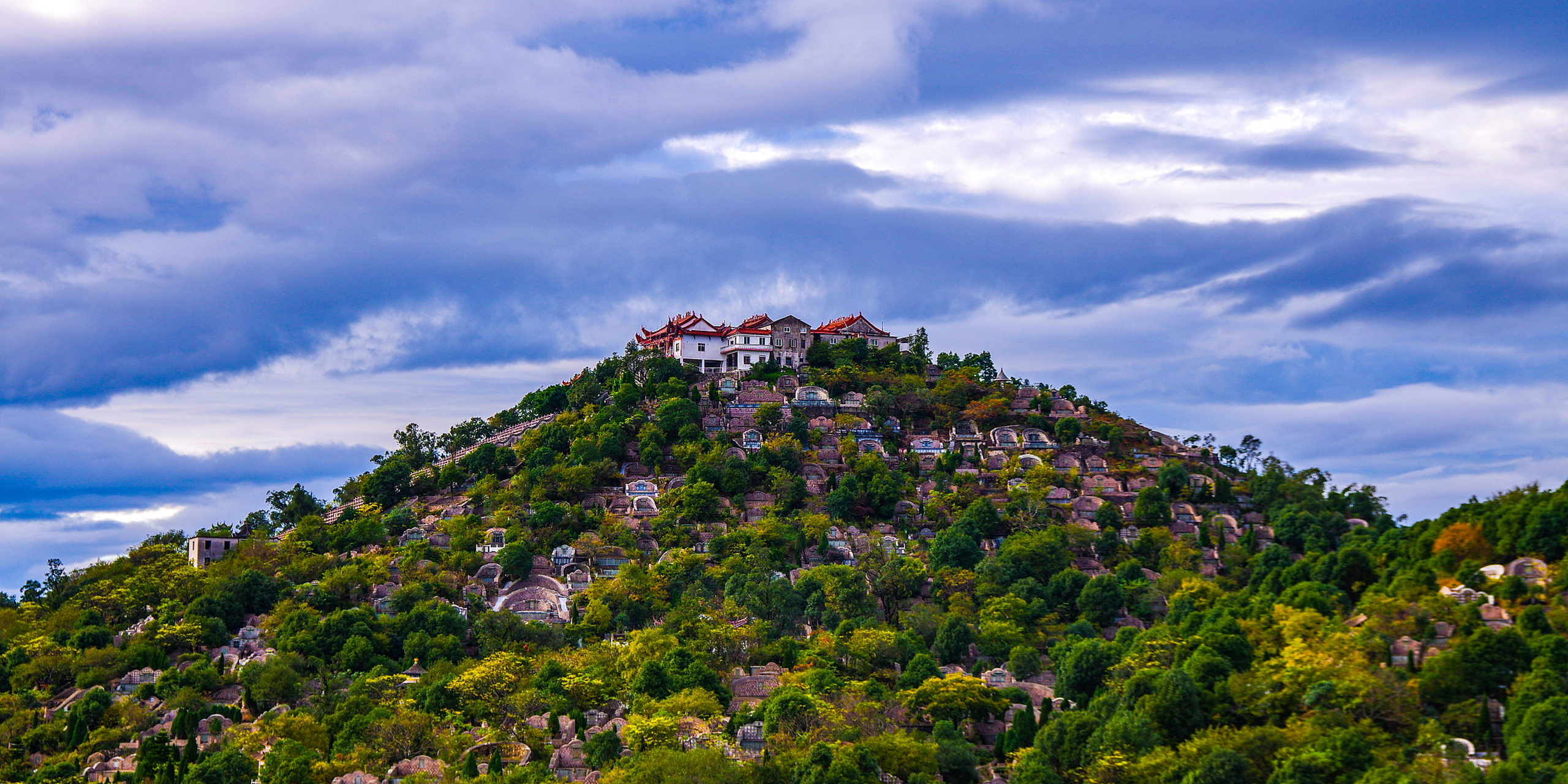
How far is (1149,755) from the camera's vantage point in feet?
165

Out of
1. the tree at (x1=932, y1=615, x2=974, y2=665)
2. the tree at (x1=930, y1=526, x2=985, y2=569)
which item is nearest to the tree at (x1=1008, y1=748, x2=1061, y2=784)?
the tree at (x1=932, y1=615, x2=974, y2=665)

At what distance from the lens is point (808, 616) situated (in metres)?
74.3

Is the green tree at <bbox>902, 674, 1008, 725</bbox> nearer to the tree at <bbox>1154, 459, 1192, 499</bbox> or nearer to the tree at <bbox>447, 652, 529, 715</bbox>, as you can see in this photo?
the tree at <bbox>447, 652, 529, 715</bbox>

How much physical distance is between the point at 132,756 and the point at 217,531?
32125 millimetres

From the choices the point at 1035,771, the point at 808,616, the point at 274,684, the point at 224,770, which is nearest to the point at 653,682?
the point at 808,616

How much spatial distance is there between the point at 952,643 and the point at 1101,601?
1036 cm

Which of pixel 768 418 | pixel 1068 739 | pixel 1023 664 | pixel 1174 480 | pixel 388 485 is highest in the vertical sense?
pixel 768 418

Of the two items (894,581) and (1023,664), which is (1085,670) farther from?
(894,581)

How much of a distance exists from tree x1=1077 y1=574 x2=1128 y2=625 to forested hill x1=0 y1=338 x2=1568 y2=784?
0.19 m

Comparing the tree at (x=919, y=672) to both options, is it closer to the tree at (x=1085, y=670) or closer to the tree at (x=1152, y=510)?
the tree at (x=1085, y=670)

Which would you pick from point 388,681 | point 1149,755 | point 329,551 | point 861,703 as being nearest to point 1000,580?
point 861,703

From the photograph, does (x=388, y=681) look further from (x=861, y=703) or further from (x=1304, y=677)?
(x=1304, y=677)

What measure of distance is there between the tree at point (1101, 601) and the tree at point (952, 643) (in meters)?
Answer: 8.90

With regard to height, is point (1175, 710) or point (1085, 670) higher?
point (1085, 670)
